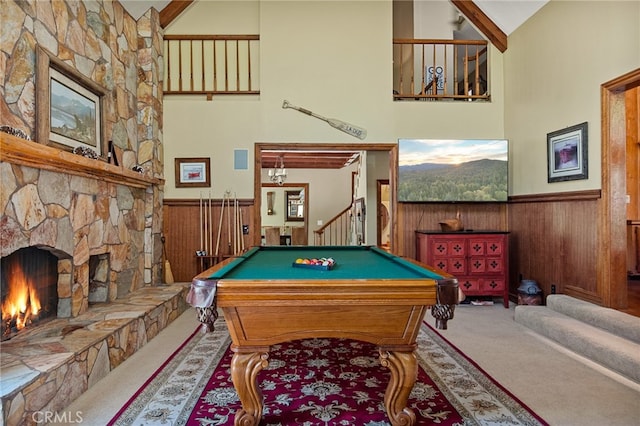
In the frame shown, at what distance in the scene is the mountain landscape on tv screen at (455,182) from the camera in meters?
5.18

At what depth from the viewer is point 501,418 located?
85.0 inches

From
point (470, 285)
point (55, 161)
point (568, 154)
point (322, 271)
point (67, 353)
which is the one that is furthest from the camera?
point (470, 285)

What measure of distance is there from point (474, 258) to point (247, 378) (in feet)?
12.0

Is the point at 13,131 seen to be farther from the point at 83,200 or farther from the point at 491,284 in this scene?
the point at 491,284

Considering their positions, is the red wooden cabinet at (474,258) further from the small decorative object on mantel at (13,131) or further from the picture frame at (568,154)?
the small decorative object on mantel at (13,131)

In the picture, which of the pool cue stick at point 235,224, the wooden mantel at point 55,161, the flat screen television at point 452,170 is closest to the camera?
the wooden mantel at point 55,161

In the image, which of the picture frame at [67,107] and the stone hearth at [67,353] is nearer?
the stone hearth at [67,353]

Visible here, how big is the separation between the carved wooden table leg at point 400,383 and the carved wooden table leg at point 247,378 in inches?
25.8

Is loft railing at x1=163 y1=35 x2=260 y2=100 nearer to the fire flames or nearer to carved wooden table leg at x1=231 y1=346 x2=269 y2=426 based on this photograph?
the fire flames

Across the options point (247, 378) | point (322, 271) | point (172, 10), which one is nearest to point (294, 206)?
point (172, 10)

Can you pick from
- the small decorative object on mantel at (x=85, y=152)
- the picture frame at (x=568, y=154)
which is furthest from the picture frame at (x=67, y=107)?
the picture frame at (x=568, y=154)

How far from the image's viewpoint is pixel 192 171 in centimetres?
528

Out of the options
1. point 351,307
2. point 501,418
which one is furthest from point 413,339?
point 501,418

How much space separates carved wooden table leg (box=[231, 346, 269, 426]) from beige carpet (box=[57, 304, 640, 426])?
83cm
